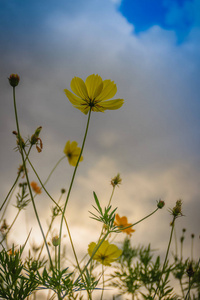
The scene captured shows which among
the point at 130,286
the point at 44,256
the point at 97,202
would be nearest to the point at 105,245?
the point at 44,256

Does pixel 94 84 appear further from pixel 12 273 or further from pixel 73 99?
pixel 12 273

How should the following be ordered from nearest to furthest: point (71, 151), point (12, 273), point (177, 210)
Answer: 1. point (12, 273)
2. point (177, 210)
3. point (71, 151)

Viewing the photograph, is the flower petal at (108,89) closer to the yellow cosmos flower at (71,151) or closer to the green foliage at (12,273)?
the green foliage at (12,273)

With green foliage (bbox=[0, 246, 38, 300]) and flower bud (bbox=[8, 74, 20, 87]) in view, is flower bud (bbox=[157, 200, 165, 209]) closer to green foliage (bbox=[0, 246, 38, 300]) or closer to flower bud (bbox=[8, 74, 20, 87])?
green foliage (bbox=[0, 246, 38, 300])

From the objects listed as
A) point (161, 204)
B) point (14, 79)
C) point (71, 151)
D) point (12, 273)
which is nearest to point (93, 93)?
point (14, 79)

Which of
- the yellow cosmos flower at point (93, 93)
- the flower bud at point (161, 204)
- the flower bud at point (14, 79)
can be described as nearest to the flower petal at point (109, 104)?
the yellow cosmos flower at point (93, 93)

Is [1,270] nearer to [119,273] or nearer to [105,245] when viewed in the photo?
Result: [105,245]
